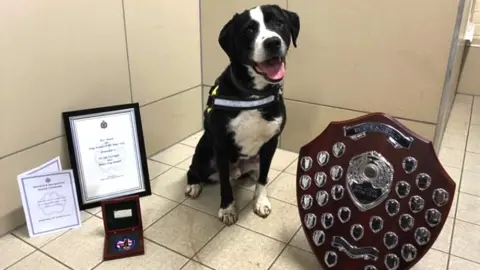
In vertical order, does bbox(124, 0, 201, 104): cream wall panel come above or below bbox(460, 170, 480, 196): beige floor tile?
above

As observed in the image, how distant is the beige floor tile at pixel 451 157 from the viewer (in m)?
1.77

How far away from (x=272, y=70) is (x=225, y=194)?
1.51 ft

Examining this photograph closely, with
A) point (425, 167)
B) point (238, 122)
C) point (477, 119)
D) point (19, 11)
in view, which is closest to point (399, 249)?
point (425, 167)

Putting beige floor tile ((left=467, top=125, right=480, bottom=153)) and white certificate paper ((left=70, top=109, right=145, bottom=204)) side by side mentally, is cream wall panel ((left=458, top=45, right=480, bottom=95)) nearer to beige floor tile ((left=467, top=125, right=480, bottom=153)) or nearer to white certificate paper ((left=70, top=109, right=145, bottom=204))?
beige floor tile ((left=467, top=125, right=480, bottom=153))

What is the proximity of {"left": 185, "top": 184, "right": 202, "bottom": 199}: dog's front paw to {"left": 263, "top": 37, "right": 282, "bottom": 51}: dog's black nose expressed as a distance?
650mm

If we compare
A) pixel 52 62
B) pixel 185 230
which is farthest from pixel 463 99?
pixel 52 62

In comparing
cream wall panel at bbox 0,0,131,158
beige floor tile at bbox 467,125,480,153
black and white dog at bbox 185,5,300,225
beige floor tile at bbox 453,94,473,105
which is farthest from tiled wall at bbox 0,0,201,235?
beige floor tile at bbox 453,94,473,105

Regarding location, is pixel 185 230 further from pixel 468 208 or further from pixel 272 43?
pixel 468 208

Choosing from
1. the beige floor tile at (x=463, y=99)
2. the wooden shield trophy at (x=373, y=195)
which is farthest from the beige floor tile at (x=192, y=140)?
the beige floor tile at (x=463, y=99)

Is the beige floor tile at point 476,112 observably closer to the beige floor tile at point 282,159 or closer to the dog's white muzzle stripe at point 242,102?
the beige floor tile at point 282,159

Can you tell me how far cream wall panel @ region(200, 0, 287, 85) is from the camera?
179 cm

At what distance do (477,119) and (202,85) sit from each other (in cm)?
162

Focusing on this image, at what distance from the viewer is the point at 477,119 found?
2.32 meters

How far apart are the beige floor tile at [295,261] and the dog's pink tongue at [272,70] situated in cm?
53
